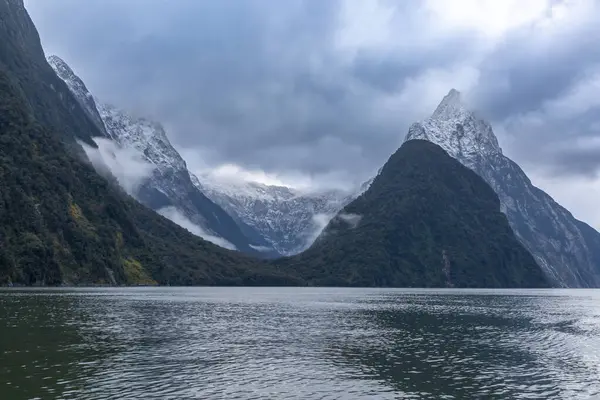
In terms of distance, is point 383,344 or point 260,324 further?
point 260,324

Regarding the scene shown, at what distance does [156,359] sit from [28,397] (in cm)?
2160

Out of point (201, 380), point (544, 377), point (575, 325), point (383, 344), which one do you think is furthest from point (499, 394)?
point (575, 325)

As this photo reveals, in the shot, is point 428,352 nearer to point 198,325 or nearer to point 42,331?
point 198,325

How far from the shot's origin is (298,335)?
9662 centimetres

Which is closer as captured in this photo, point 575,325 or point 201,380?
point 201,380

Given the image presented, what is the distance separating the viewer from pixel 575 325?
13075 centimetres

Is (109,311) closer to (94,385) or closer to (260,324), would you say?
(260,324)

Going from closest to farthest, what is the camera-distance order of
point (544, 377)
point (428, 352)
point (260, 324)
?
point (544, 377) → point (428, 352) → point (260, 324)

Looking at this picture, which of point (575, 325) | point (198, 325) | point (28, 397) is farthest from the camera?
point (575, 325)

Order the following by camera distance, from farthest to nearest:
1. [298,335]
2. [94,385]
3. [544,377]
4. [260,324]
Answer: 1. [260,324]
2. [298,335]
3. [544,377]
4. [94,385]

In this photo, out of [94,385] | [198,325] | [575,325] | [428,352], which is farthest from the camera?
[575,325]

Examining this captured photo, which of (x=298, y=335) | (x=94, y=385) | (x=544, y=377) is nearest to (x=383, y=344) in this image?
(x=298, y=335)

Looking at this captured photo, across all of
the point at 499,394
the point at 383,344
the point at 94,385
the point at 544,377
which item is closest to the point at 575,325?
the point at 383,344

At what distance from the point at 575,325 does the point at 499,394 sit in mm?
89321
